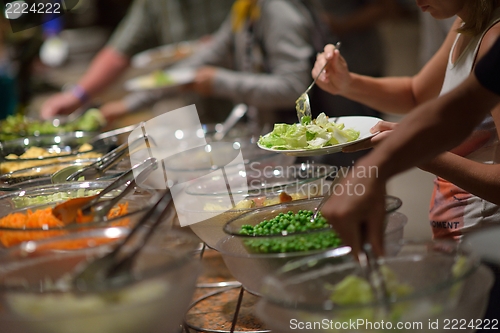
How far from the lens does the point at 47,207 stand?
3.75ft

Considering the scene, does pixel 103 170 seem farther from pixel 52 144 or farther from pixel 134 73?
pixel 134 73

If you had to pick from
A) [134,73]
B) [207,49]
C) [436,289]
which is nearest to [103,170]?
[436,289]

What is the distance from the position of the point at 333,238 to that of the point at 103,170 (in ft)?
2.13

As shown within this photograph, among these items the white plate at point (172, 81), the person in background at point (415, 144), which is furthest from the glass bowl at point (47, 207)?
the white plate at point (172, 81)

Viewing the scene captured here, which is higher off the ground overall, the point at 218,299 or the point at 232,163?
the point at 232,163

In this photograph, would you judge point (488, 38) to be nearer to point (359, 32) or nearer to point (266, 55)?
point (266, 55)

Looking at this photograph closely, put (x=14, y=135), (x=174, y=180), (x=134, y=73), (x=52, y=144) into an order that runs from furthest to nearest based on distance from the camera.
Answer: (x=134, y=73), (x=14, y=135), (x=52, y=144), (x=174, y=180)

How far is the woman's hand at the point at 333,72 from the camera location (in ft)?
4.87

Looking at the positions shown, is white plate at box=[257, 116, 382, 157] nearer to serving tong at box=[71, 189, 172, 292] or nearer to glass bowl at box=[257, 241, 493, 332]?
glass bowl at box=[257, 241, 493, 332]

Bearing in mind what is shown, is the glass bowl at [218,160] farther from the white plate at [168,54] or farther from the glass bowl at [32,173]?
the white plate at [168,54]

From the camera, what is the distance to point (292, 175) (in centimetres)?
141

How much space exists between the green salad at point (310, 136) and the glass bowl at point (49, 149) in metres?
0.67

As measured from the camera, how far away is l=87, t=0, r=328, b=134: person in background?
2352 millimetres

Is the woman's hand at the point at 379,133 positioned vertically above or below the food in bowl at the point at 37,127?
above
